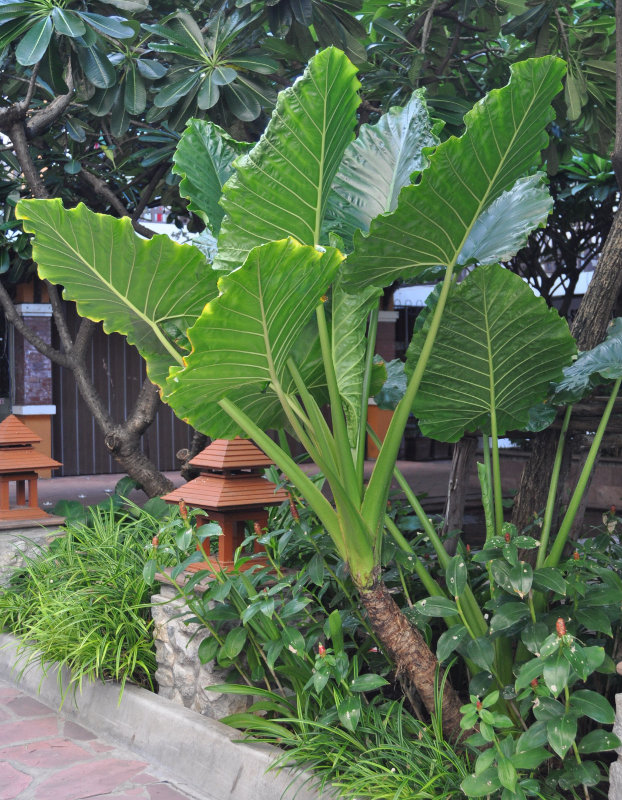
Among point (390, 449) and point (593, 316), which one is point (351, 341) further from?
point (593, 316)

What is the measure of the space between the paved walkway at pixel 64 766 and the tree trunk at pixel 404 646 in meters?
1.01

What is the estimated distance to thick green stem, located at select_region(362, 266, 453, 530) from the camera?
286 cm

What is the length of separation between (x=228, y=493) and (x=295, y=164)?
156 cm

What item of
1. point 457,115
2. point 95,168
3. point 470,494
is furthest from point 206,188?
point 470,494

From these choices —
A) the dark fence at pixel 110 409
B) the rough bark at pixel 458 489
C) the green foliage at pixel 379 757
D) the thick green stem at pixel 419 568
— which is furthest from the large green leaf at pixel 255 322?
the dark fence at pixel 110 409

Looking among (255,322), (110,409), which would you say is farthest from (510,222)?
(110,409)

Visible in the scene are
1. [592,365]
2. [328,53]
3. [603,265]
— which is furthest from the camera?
[603,265]

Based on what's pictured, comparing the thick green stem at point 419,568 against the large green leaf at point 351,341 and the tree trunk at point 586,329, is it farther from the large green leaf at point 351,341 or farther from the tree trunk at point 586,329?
the tree trunk at point 586,329

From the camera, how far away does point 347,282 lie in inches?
113

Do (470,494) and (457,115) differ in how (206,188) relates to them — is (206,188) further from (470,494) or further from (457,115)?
(470,494)

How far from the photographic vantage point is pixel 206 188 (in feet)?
11.5

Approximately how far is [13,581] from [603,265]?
3702 mm

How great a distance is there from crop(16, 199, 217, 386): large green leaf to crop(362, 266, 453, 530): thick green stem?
0.82 m

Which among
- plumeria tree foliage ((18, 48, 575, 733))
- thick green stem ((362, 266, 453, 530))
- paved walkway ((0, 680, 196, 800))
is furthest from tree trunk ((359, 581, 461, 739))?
paved walkway ((0, 680, 196, 800))
